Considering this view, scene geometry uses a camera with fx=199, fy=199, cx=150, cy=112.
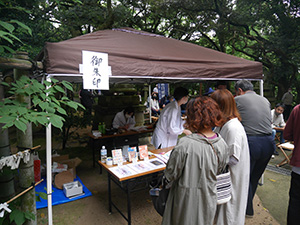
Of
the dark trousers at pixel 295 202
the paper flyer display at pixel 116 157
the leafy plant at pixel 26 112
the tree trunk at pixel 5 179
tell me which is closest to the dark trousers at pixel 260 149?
the dark trousers at pixel 295 202

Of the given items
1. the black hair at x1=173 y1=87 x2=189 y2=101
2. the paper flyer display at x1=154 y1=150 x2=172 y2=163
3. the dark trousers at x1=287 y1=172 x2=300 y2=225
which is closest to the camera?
the dark trousers at x1=287 y1=172 x2=300 y2=225

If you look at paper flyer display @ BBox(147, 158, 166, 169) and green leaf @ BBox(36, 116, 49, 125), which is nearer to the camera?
green leaf @ BBox(36, 116, 49, 125)

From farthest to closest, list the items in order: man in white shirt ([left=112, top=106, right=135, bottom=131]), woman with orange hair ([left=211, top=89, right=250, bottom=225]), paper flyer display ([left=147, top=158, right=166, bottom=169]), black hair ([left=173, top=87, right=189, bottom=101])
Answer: man in white shirt ([left=112, top=106, right=135, bottom=131]), black hair ([left=173, top=87, right=189, bottom=101]), paper flyer display ([left=147, top=158, right=166, bottom=169]), woman with orange hair ([left=211, top=89, right=250, bottom=225])

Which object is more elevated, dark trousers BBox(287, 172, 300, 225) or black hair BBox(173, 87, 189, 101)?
black hair BBox(173, 87, 189, 101)

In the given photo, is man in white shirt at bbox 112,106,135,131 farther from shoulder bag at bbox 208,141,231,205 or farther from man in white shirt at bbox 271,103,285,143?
man in white shirt at bbox 271,103,285,143

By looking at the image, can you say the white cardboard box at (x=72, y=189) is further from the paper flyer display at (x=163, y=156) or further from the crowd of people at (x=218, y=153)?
the crowd of people at (x=218, y=153)

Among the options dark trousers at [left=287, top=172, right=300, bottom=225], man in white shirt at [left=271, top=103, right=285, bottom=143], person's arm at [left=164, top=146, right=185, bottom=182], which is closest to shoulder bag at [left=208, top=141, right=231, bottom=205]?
→ person's arm at [left=164, top=146, right=185, bottom=182]

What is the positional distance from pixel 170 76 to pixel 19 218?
A: 2358 millimetres

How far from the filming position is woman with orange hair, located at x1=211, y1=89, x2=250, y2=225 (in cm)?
207

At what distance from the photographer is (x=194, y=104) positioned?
1.65 m

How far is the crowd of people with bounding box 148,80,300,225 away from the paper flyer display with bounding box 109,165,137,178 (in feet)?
2.99

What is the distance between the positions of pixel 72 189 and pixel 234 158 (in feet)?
9.11

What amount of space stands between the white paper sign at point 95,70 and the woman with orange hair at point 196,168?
4.14 ft

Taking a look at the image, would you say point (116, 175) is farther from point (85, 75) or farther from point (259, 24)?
point (259, 24)
